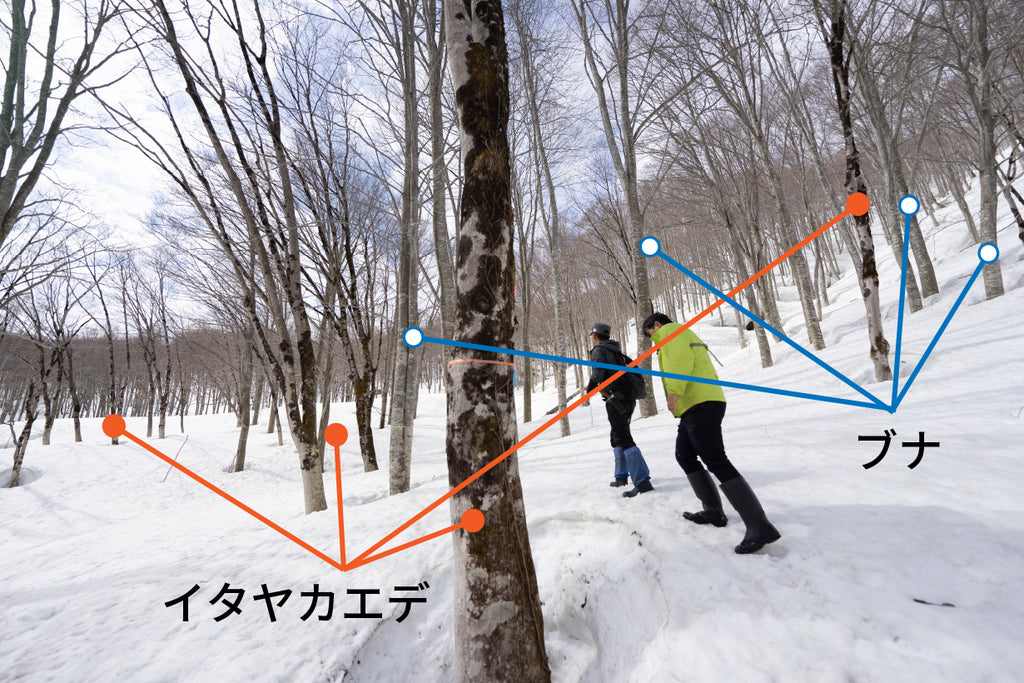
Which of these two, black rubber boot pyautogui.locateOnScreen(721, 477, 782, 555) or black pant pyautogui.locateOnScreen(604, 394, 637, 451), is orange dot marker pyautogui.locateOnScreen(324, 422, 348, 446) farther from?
black rubber boot pyautogui.locateOnScreen(721, 477, 782, 555)

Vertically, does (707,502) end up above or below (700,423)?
below

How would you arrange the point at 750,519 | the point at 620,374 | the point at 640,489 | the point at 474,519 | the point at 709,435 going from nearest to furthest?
1. the point at 474,519
2. the point at 750,519
3. the point at 709,435
4. the point at 640,489
5. the point at 620,374

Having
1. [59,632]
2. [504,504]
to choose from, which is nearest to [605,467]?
[504,504]

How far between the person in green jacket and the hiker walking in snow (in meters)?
0.68

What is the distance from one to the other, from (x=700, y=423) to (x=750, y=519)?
26.9 inches

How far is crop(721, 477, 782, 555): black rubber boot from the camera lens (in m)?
2.65


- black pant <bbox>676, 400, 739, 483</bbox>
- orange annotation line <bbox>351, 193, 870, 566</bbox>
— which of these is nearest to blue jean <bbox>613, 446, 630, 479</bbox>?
orange annotation line <bbox>351, 193, 870, 566</bbox>

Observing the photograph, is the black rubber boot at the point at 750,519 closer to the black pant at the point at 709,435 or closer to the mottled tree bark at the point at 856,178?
the black pant at the point at 709,435

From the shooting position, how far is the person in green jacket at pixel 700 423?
2.85 metres

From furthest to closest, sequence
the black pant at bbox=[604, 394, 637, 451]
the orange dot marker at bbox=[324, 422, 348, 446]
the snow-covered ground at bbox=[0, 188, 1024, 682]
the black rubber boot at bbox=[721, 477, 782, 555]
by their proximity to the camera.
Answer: the black pant at bbox=[604, 394, 637, 451] < the orange dot marker at bbox=[324, 422, 348, 446] < the black rubber boot at bbox=[721, 477, 782, 555] < the snow-covered ground at bbox=[0, 188, 1024, 682]

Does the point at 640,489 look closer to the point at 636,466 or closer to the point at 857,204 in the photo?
the point at 636,466

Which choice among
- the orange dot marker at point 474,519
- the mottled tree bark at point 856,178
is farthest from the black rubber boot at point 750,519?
the mottled tree bark at point 856,178

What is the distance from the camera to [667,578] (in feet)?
8.45

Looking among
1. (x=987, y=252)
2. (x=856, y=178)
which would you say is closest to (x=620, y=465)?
(x=987, y=252)
